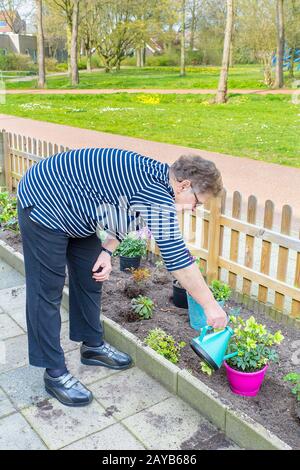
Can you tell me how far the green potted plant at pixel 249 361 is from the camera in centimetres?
279

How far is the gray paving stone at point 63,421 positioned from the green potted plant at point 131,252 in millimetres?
1849

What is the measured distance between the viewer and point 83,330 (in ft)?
10.7

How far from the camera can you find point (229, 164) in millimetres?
9555

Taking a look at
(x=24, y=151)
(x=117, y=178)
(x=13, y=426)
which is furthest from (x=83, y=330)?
(x=24, y=151)

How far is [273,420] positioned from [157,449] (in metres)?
0.62

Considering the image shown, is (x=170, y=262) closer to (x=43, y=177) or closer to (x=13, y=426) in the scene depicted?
(x=43, y=177)

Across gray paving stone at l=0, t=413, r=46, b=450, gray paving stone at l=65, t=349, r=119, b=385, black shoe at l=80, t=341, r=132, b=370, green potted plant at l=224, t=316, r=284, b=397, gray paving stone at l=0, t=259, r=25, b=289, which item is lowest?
gray paving stone at l=0, t=259, r=25, b=289

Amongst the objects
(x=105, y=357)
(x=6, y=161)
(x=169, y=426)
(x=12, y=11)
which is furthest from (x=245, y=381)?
(x=12, y=11)

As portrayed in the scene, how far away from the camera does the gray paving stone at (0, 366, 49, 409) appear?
2898 millimetres

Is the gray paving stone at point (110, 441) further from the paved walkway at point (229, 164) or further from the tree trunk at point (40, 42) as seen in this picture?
the tree trunk at point (40, 42)

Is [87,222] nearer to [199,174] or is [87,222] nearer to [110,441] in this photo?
[199,174]

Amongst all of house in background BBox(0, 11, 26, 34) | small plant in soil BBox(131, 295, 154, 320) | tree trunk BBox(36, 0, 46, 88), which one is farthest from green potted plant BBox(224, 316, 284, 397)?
house in background BBox(0, 11, 26, 34)

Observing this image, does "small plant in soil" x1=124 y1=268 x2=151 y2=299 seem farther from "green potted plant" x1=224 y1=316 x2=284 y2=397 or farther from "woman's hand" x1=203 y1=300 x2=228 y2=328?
"woman's hand" x1=203 y1=300 x2=228 y2=328

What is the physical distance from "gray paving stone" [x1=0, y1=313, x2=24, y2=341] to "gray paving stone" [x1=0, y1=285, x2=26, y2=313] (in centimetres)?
15
